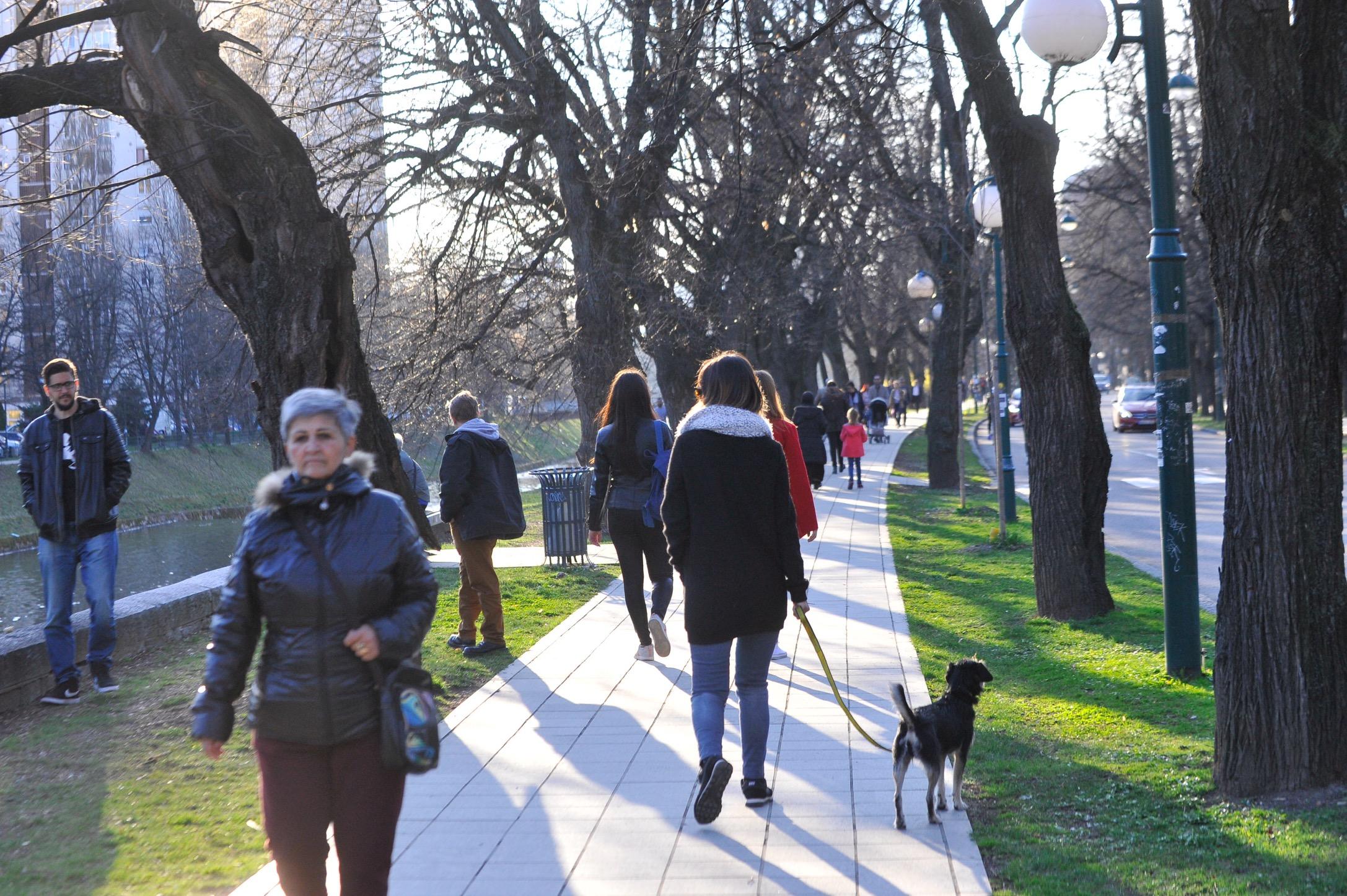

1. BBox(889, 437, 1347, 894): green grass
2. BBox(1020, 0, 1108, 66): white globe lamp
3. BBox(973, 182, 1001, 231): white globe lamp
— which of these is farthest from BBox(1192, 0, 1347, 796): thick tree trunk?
BBox(973, 182, 1001, 231): white globe lamp

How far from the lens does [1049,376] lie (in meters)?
10.2

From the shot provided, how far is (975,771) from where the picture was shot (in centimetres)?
614

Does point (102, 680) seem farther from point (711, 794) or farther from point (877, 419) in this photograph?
point (877, 419)

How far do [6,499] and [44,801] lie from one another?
3066cm

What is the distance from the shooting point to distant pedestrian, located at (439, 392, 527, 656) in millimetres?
9383

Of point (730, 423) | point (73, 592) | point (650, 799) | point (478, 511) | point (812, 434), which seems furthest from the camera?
point (812, 434)

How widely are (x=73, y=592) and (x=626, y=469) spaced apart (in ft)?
11.0

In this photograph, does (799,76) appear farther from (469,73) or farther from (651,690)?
(651,690)

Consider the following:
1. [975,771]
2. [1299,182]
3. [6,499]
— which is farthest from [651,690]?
[6,499]

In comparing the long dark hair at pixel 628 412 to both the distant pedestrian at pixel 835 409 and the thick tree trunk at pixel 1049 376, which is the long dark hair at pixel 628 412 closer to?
the thick tree trunk at pixel 1049 376

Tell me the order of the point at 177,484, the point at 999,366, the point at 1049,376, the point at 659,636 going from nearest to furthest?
the point at 659,636
the point at 1049,376
the point at 999,366
the point at 177,484

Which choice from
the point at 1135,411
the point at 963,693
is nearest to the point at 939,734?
the point at 963,693

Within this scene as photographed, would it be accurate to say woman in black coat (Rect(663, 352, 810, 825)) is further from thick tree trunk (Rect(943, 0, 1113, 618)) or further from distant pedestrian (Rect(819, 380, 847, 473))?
distant pedestrian (Rect(819, 380, 847, 473))

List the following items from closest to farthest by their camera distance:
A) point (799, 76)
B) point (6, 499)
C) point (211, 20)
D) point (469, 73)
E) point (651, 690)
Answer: point (651, 690) → point (211, 20) → point (799, 76) → point (469, 73) → point (6, 499)
